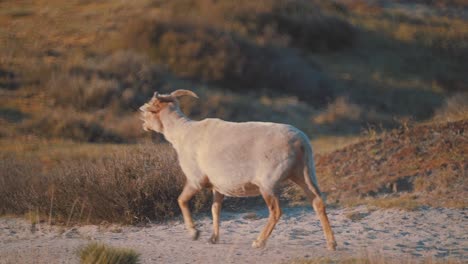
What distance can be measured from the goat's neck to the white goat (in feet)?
0.05

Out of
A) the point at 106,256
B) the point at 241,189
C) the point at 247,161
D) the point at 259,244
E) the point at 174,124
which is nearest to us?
the point at 106,256

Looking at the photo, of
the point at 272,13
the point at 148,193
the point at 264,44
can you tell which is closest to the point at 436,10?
the point at 272,13

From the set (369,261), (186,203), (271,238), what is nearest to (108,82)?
(271,238)

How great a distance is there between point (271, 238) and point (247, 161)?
1862mm

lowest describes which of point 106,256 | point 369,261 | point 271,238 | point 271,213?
point 271,238

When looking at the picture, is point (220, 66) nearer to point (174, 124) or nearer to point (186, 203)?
point (174, 124)

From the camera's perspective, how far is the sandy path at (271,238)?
8.16 metres

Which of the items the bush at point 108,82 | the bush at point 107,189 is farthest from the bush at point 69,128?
the bush at point 107,189

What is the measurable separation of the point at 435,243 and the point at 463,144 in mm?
4794

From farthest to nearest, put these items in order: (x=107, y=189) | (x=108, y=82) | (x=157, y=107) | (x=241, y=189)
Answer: (x=108, y=82)
(x=107, y=189)
(x=157, y=107)
(x=241, y=189)

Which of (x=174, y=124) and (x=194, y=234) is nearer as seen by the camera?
(x=194, y=234)

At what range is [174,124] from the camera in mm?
→ 9062

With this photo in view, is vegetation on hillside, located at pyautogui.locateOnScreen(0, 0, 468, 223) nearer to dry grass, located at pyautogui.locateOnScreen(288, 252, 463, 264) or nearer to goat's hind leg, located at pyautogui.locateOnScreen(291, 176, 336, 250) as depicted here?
goat's hind leg, located at pyautogui.locateOnScreen(291, 176, 336, 250)

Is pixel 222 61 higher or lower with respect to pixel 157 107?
lower
